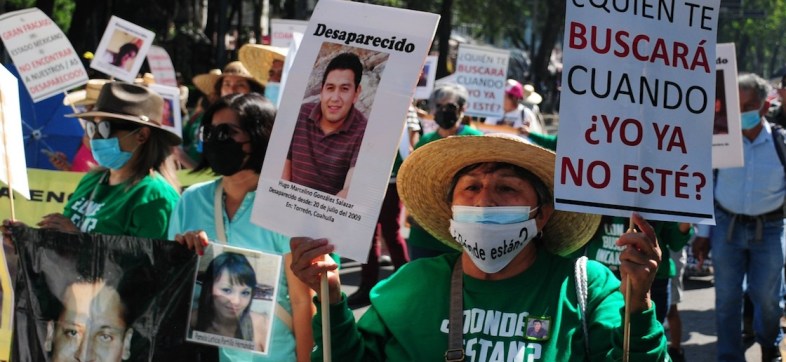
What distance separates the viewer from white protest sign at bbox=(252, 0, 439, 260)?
3.28 meters

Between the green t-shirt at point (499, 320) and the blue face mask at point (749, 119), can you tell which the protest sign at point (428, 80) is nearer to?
the blue face mask at point (749, 119)

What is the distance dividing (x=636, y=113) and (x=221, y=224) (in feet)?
5.26

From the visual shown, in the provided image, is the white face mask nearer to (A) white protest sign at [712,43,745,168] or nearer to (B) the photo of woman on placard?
(B) the photo of woman on placard

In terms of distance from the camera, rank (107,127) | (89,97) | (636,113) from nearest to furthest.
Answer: (636,113), (107,127), (89,97)

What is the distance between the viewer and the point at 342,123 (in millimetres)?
3350

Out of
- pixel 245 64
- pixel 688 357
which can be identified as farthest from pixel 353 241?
pixel 245 64

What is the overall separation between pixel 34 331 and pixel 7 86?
84 cm

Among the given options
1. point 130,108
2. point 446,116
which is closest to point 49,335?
point 130,108

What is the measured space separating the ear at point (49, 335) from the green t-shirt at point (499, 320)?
1.05 m

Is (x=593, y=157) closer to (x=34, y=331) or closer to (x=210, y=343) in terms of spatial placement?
(x=210, y=343)

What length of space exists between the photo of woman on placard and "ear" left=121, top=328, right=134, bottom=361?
0.21 meters

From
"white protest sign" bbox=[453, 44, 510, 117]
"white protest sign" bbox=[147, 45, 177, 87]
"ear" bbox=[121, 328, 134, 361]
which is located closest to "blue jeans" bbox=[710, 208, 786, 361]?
"ear" bbox=[121, 328, 134, 361]

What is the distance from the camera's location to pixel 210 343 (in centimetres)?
398

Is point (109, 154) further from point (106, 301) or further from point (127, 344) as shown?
point (127, 344)
